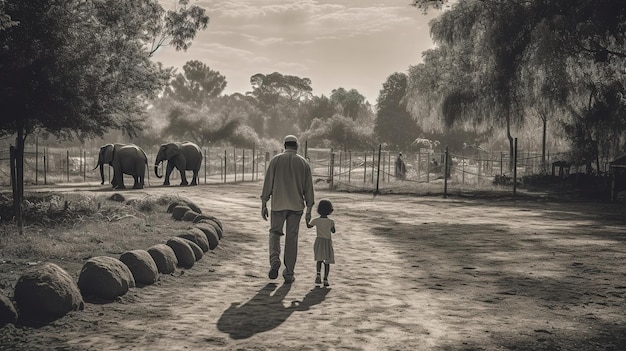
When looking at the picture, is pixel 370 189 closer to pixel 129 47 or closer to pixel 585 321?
pixel 129 47

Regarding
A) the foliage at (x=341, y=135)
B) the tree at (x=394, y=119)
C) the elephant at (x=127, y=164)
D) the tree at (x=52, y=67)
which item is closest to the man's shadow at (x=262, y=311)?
the tree at (x=52, y=67)

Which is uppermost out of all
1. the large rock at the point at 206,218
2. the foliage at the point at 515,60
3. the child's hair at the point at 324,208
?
the foliage at the point at 515,60

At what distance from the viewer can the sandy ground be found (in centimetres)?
540

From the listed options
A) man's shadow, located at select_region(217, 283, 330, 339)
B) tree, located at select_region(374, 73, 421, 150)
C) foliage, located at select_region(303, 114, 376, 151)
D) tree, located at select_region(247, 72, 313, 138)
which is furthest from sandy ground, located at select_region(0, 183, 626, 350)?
tree, located at select_region(247, 72, 313, 138)

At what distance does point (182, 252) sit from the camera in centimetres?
890

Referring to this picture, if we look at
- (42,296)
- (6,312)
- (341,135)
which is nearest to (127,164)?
(42,296)

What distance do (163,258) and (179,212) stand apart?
16.9 feet

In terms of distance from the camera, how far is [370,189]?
27.2 m

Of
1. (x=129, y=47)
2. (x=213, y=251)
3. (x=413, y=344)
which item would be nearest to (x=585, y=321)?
(x=413, y=344)

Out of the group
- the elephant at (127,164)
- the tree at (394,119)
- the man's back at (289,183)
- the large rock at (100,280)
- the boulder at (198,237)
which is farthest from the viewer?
the tree at (394,119)

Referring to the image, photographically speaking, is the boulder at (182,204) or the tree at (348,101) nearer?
the boulder at (182,204)

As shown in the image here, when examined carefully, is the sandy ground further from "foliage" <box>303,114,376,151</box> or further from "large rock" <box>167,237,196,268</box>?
"foliage" <box>303,114,376,151</box>

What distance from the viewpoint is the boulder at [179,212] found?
13.2 m

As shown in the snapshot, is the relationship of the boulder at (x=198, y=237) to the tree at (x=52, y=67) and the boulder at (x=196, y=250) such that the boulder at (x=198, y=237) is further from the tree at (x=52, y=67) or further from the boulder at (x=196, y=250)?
the tree at (x=52, y=67)
